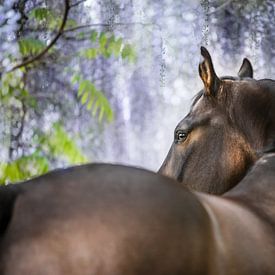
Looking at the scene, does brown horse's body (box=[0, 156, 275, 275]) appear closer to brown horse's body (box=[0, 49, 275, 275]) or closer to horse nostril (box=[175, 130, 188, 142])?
brown horse's body (box=[0, 49, 275, 275])

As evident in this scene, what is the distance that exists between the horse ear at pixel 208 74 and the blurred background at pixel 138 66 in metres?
1.73

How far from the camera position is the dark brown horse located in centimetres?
140

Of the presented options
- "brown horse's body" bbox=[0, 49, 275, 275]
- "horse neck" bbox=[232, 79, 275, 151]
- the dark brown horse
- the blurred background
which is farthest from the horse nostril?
the blurred background

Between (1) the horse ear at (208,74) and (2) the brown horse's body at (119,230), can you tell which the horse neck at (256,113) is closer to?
(1) the horse ear at (208,74)

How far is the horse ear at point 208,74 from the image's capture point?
1.51 meters

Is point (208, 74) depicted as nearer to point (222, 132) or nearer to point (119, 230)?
point (222, 132)

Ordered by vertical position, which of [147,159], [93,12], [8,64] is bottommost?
A: [147,159]

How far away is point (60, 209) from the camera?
0.71 m

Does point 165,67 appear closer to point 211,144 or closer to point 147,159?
point 147,159

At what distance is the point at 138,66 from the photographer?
3.69m

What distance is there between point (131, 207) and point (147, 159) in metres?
2.86

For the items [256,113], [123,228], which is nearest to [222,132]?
[256,113]

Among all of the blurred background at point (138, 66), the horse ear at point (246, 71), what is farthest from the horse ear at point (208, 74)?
the blurred background at point (138, 66)

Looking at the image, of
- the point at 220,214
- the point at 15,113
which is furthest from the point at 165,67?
the point at 220,214
